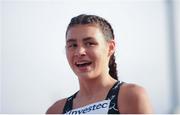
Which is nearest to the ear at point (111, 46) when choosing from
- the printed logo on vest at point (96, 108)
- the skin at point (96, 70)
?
the skin at point (96, 70)

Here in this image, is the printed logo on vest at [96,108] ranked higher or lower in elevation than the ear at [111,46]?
lower

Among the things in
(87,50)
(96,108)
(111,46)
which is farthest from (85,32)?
(96,108)

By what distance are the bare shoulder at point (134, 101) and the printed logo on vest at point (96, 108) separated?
86 millimetres

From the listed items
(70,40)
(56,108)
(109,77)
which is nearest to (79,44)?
(70,40)

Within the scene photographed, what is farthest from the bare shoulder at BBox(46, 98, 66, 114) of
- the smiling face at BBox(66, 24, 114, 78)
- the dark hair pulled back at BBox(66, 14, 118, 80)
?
the dark hair pulled back at BBox(66, 14, 118, 80)

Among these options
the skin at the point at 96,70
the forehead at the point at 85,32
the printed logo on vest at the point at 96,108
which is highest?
the forehead at the point at 85,32

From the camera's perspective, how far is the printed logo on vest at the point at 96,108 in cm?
246

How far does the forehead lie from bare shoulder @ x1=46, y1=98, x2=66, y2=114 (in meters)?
0.48

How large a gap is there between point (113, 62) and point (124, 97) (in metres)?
0.42

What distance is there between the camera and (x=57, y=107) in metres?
2.82

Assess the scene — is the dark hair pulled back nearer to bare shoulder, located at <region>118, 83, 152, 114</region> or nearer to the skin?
the skin

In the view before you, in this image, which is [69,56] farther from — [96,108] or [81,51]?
[96,108]

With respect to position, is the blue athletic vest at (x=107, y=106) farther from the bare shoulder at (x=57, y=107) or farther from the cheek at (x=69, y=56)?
the cheek at (x=69, y=56)

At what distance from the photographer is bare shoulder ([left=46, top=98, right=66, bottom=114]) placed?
278cm
